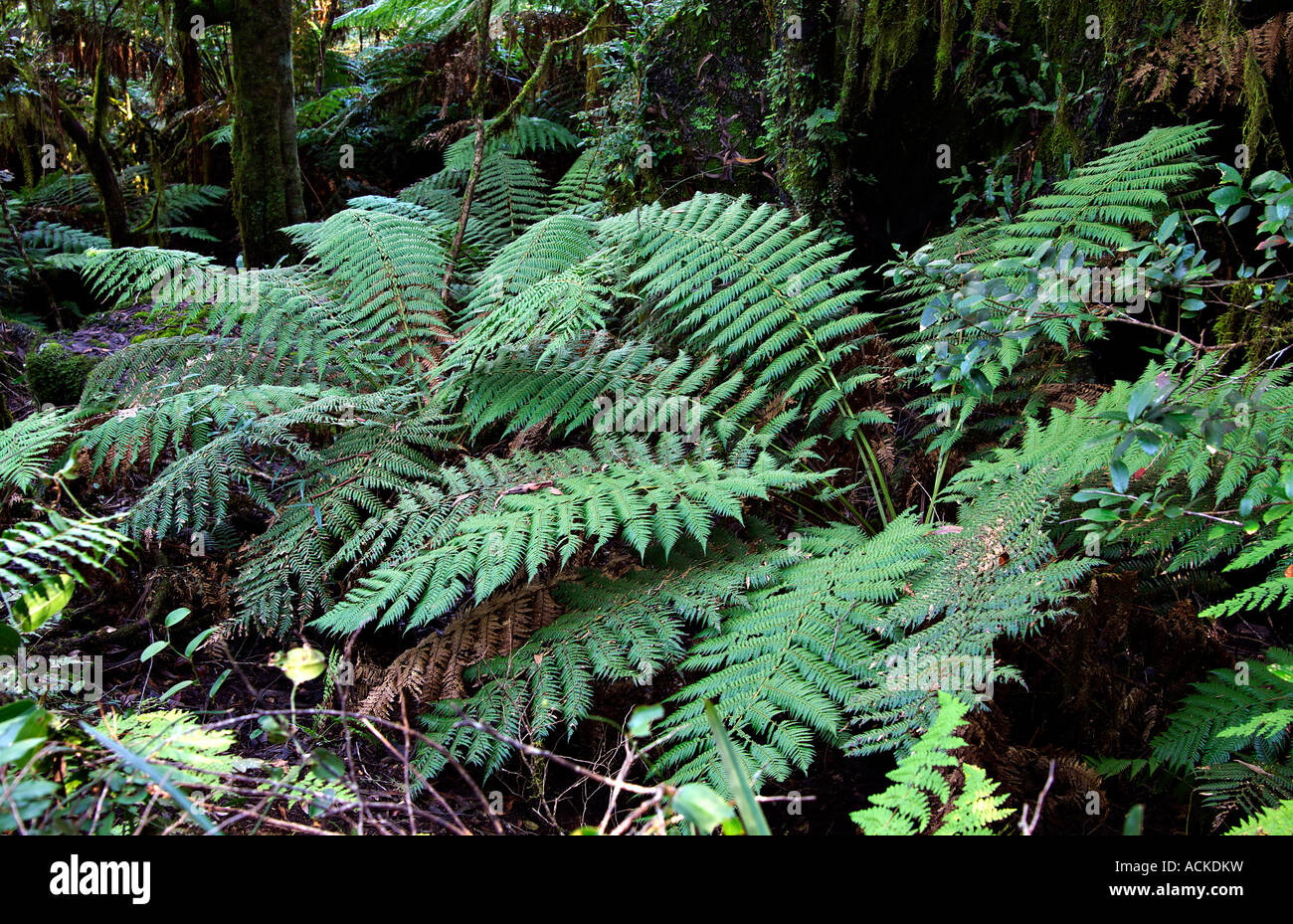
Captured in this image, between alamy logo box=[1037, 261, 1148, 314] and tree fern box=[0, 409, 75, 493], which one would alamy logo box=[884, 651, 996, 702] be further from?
tree fern box=[0, 409, 75, 493]

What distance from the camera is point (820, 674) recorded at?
1.76 m

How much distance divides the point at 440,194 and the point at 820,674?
3.80 meters

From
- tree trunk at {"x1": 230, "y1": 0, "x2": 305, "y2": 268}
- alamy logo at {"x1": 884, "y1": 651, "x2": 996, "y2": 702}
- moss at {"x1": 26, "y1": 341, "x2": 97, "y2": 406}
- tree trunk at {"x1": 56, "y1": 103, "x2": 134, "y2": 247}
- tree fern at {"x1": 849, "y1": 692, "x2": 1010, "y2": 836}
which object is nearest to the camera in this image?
tree fern at {"x1": 849, "y1": 692, "x2": 1010, "y2": 836}

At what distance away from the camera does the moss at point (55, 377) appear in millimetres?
3266

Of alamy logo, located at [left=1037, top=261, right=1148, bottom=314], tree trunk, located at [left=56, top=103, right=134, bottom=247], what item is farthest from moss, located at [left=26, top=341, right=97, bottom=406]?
alamy logo, located at [left=1037, top=261, right=1148, bottom=314]

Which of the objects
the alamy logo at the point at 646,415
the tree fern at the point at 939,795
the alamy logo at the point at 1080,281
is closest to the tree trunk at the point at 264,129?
the alamy logo at the point at 646,415

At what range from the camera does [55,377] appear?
329cm

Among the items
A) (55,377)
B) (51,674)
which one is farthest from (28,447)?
(55,377)
